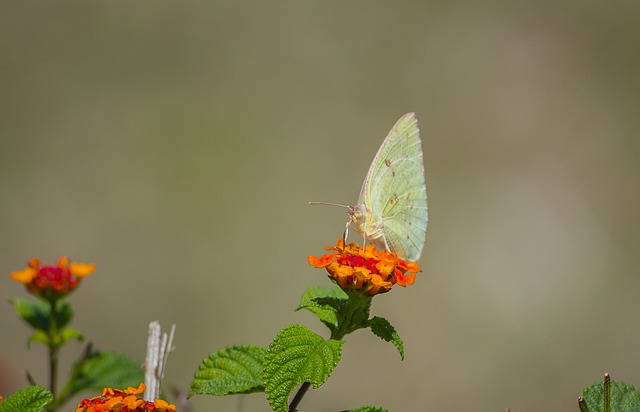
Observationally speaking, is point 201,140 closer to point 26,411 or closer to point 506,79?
point 506,79

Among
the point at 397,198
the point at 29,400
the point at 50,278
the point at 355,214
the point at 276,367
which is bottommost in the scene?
the point at 29,400

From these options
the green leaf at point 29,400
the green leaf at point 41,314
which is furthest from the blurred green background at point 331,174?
the green leaf at point 29,400

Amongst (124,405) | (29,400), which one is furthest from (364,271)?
(29,400)

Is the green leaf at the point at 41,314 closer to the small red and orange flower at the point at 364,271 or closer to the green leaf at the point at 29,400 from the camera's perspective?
the green leaf at the point at 29,400

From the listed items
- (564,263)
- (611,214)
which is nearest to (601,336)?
(564,263)

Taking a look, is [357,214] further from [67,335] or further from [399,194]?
[67,335]

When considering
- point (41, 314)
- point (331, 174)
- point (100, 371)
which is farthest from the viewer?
point (331, 174)

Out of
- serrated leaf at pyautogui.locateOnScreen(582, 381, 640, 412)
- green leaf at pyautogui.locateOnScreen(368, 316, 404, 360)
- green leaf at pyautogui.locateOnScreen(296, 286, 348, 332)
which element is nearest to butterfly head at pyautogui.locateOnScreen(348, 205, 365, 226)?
green leaf at pyautogui.locateOnScreen(296, 286, 348, 332)
